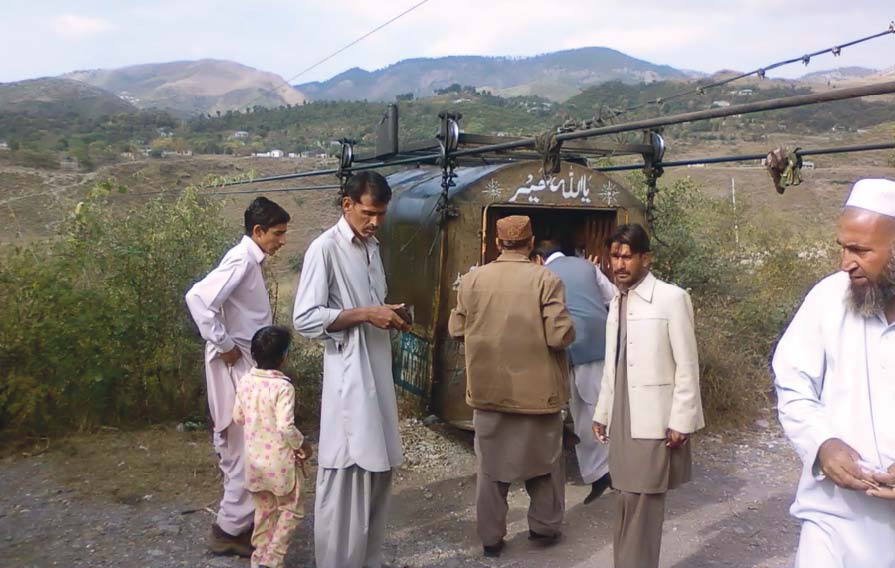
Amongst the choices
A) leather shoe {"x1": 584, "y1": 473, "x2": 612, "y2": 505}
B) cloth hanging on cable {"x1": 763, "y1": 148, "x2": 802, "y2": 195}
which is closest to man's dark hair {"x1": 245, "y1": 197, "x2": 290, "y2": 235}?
cloth hanging on cable {"x1": 763, "y1": 148, "x2": 802, "y2": 195}

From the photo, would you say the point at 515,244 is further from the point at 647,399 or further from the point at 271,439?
the point at 271,439

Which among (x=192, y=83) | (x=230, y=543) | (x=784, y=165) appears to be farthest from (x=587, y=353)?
(x=192, y=83)

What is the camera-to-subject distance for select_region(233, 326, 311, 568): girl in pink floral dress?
12.1 feet

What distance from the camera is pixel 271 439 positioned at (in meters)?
3.73

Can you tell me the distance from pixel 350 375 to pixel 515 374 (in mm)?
1054

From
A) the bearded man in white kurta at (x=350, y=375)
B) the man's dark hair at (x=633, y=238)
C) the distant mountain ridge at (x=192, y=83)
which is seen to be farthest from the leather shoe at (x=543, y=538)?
the distant mountain ridge at (x=192, y=83)

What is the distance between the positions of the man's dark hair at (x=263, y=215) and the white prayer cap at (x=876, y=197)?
8.93 ft

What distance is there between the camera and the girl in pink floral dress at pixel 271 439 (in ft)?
12.1

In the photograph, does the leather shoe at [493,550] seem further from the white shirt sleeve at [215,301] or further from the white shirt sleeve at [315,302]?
the white shirt sleeve at [215,301]

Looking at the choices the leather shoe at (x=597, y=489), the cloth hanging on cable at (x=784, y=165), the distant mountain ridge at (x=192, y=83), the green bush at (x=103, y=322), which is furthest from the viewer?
the distant mountain ridge at (x=192, y=83)

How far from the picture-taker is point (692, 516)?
512cm

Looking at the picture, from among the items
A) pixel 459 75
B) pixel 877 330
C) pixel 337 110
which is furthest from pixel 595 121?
pixel 459 75

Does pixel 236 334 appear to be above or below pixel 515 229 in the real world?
below

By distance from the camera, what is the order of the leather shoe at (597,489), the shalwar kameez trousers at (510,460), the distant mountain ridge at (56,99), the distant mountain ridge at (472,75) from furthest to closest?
the distant mountain ridge at (472,75)
the distant mountain ridge at (56,99)
the leather shoe at (597,489)
the shalwar kameez trousers at (510,460)
